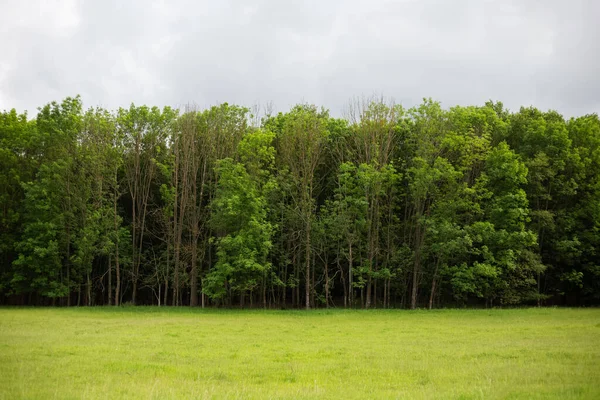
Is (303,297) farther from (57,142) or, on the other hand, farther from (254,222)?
(57,142)

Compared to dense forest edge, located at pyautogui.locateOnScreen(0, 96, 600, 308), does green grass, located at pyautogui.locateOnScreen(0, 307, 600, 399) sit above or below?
below

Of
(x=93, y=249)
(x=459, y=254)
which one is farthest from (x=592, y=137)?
(x=93, y=249)

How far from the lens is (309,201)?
1703 inches

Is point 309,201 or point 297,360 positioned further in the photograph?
point 309,201

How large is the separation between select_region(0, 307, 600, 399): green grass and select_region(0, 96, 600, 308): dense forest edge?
13.5 metres

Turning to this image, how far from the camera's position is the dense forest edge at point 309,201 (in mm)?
42250

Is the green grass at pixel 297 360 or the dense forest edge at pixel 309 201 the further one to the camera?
the dense forest edge at pixel 309 201

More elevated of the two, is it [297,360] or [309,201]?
[309,201]

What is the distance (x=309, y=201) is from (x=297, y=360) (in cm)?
2688

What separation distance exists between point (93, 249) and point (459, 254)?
3258 centimetres

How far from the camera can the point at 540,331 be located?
24922 millimetres

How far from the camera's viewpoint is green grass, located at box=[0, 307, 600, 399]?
38.2 feet

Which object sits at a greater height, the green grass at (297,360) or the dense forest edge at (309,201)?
the dense forest edge at (309,201)

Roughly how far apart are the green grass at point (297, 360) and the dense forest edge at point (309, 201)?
13466 mm
